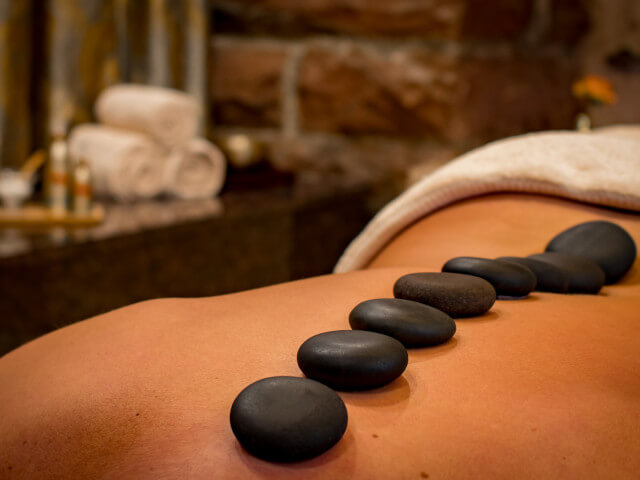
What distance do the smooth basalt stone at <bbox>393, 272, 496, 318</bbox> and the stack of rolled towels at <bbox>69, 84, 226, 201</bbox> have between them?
1131 mm

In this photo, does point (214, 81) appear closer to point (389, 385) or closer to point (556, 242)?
point (556, 242)

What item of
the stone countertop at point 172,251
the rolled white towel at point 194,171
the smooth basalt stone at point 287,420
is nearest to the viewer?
the smooth basalt stone at point 287,420

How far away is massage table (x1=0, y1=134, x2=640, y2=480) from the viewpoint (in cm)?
19

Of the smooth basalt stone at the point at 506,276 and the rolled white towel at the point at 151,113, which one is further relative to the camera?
the rolled white towel at the point at 151,113

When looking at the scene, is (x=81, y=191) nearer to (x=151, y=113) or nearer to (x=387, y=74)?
(x=151, y=113)

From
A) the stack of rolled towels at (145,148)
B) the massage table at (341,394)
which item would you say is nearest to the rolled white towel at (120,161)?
the stack of rolled towels at (145,148)

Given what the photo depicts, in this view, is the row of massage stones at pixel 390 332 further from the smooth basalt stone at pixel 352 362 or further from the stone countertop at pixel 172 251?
the stone countertop at pixel 172 251

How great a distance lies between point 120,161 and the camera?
131 cm

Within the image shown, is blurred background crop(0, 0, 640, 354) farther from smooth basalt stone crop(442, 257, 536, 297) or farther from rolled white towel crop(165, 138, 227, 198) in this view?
smooth basalt stone crop(442, 257, 536, 297)

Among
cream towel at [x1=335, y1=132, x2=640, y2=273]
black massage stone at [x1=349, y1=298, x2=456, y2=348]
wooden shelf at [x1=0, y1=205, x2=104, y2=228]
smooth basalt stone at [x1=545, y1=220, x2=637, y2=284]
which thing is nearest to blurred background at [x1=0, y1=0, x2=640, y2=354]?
wooden shelf at [x1=0, y1=205, x2=104, y2=228]

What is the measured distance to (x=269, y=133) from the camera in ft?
6.34

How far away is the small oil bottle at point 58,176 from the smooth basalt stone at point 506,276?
972 millimetres

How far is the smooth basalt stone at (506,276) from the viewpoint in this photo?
33 cm

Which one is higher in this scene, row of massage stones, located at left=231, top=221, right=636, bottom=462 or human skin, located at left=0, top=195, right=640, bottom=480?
row of massage stones, located at left=231, top=221, right=636, bottom=462
